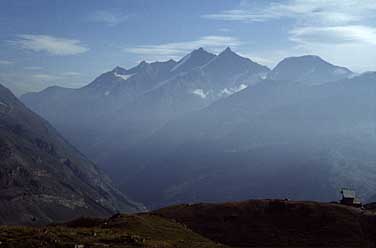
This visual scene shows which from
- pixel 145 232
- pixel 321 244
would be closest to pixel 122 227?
pixel 145 232

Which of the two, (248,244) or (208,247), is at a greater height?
(208,247)

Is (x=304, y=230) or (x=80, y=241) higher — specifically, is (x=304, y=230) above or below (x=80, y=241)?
below

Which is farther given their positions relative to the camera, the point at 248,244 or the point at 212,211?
the point at 212,211

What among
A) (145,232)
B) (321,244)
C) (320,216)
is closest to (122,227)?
(145,232)

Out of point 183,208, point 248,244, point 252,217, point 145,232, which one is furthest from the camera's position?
point 183,208

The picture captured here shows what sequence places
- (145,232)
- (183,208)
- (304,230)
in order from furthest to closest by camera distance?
(183,208) < (304,230) < (145,232)

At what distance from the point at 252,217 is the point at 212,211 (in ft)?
29.8

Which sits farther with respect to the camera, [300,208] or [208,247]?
[300,208]

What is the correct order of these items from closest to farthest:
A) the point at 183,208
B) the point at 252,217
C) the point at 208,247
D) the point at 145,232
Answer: the point at 208,247 < the point at 145,232 < the point at 252,217 < the point at 183,208

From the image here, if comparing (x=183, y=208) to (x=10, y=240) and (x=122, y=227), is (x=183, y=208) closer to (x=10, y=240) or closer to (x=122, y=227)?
(x=122, y=227)

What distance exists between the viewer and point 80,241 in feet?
179

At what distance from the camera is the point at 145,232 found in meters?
75.2

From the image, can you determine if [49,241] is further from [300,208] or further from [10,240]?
[300,208]

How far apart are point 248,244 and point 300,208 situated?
2286cm
